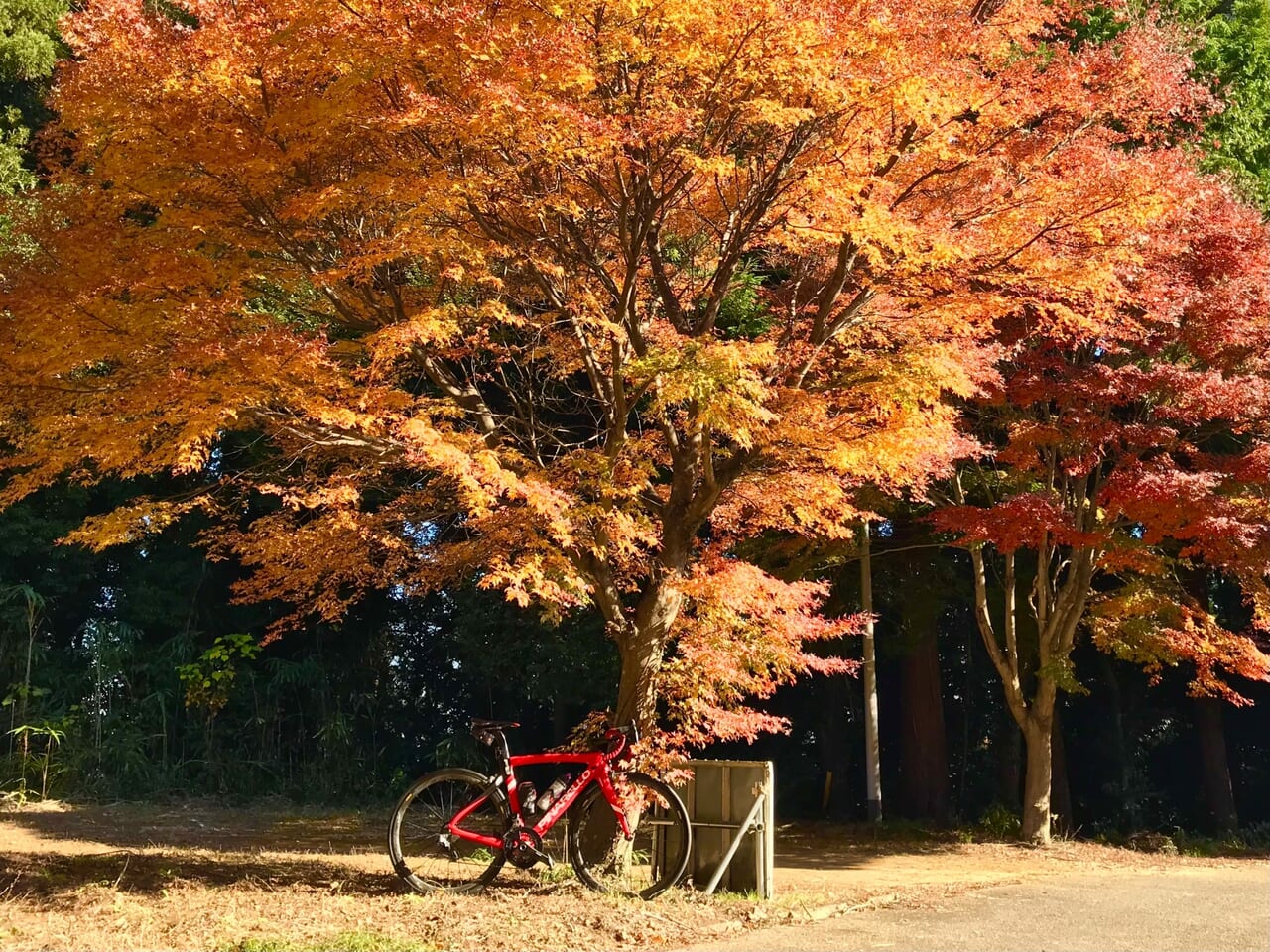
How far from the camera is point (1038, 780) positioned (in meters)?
11.9

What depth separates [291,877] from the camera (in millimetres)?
6988

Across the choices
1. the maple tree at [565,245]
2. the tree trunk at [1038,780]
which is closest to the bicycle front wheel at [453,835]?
the maple tree at [565,245]

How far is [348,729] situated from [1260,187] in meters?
13.0

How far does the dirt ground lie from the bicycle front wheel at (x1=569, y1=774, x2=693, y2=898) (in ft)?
0.57

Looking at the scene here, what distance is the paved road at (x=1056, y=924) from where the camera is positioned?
5309 mm

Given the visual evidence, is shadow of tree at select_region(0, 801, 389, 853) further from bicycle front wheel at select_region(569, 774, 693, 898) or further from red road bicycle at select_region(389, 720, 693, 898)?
red road bicycle at select_region(389, 720, 693, 898)

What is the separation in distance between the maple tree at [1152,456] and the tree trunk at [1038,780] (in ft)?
0.07

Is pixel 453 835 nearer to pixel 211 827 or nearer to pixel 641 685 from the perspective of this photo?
pixel 641 685

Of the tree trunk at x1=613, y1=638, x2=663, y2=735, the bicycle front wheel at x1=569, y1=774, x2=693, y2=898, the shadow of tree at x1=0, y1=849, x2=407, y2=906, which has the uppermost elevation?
the tree trunk at x1=613, y1=638, x2=663, y2=735

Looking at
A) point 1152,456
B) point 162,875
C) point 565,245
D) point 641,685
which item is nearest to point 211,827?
point 162,875

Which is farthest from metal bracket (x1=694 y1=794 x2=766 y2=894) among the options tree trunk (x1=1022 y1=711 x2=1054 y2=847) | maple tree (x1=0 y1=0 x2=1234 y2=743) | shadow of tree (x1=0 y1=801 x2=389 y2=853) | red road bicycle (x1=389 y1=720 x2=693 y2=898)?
tree trunk (x1=1022 y1=711 x2=1054 y2=847)

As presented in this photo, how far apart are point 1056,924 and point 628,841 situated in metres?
2.46

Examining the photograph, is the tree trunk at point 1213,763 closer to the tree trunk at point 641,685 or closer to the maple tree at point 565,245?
the maple tree at point 565,245

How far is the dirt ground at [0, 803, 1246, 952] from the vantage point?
5.18 m
